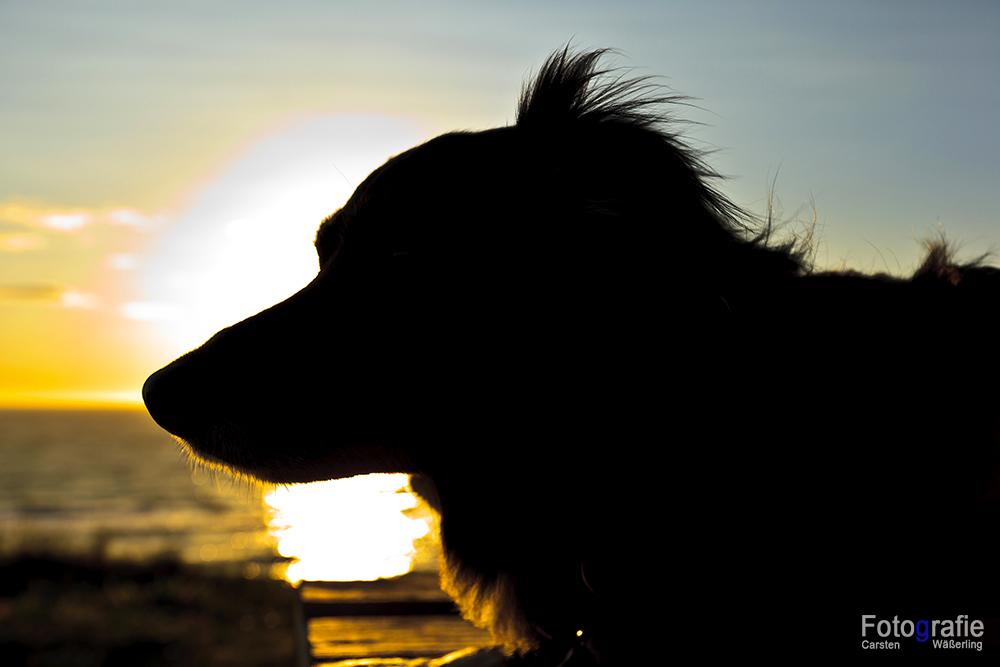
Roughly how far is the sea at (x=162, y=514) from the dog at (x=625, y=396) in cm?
47

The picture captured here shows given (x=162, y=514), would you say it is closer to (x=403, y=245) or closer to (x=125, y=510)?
(x=125, y=510)

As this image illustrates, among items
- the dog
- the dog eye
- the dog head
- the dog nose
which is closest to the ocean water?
the dog nose

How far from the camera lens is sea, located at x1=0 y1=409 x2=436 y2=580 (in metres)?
2.76

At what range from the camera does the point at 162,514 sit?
41.2 metres

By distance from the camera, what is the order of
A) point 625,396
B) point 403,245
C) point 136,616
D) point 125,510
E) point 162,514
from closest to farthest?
1. point 625,396
2. point 403,245
3. point 136,616
4. point 162,514
5. point 125,510

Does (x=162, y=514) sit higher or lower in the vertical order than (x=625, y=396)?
higher

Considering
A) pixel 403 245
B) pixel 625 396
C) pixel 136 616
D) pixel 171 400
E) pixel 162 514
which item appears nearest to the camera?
pixel 625 396

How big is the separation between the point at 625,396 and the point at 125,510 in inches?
1893

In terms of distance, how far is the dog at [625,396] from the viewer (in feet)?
5.98

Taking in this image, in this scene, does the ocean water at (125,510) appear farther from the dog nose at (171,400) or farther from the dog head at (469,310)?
the dog head at (469,310)

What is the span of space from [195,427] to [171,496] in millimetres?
53733

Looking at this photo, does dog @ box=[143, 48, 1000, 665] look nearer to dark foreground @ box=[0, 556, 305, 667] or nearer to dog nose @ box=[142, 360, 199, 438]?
dog nose @ box=[142, 360, 199, 438]

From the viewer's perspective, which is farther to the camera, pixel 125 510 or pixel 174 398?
pixel 125 510

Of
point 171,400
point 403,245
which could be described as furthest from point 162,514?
point 403,245
